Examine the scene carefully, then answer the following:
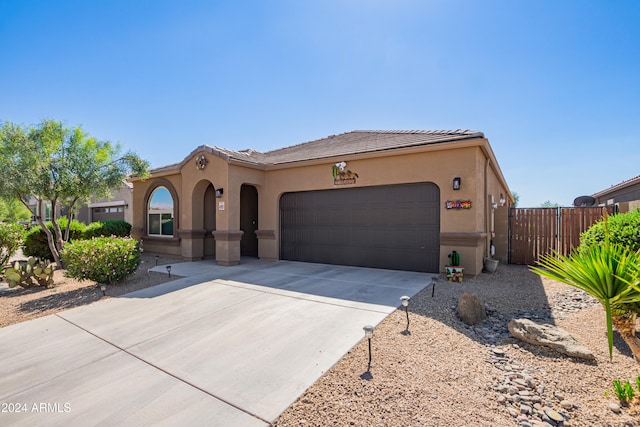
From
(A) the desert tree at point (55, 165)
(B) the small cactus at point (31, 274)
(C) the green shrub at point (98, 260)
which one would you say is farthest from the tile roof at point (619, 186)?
(B) the small cactus at point (31, 274)

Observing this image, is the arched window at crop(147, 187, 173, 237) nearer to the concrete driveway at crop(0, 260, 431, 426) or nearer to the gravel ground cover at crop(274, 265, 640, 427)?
the concrete driveway at crop(0, 260, 431, 426)

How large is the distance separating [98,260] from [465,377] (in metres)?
7.93

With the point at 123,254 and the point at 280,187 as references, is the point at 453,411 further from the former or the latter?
the point at 280,187

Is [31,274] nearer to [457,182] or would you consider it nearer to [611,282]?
[611,282]

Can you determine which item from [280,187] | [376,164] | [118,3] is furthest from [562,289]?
[118,3]

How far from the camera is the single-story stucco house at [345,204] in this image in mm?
7777

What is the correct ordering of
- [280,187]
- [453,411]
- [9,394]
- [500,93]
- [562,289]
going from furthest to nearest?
[280,187] → [500,93] → [562,289] → [9,394] → [453,411]

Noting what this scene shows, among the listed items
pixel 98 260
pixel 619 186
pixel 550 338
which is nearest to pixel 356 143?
pixel 550 338

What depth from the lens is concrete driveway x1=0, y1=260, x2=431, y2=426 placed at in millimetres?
2674

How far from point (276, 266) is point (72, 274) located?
17.5ft

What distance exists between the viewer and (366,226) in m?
9.25

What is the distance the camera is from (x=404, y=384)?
117 inches

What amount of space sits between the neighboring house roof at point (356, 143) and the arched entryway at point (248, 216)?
1.98 m

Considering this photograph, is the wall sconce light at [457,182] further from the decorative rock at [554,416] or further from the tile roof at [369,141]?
the decorative rock at [554,416]
